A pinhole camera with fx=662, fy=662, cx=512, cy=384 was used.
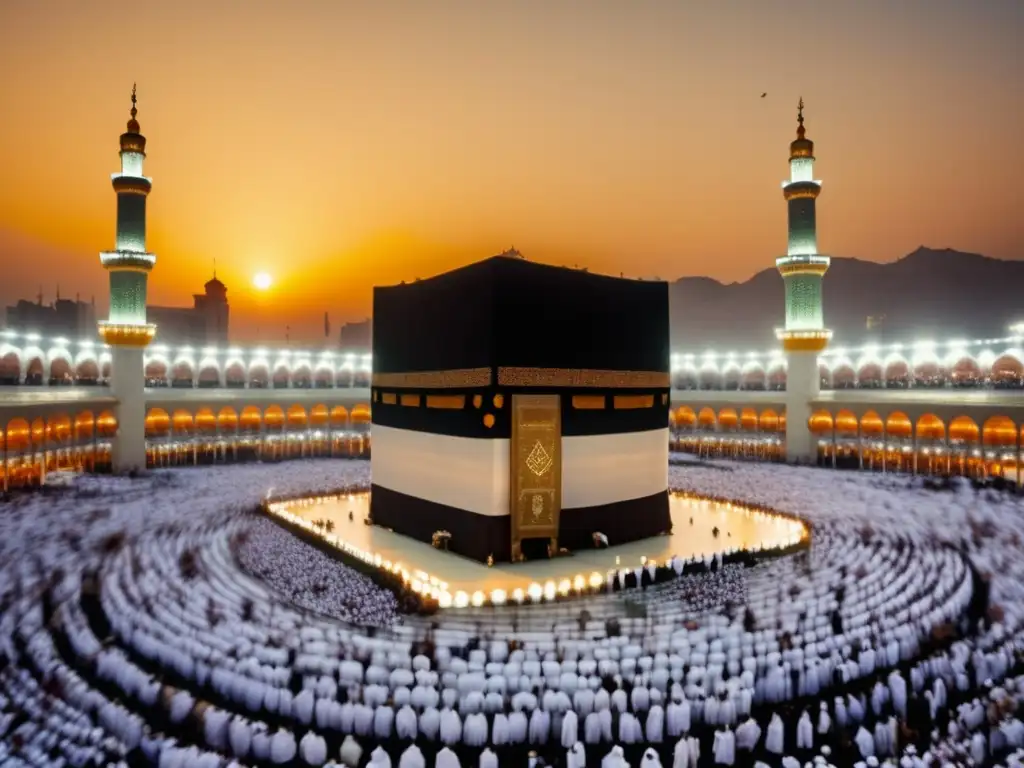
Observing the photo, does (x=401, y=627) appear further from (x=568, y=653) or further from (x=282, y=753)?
(x=282, y=753)

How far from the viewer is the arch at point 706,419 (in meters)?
26.6

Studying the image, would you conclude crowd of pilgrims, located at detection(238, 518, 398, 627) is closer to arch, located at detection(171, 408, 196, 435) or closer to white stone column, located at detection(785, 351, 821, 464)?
arch, located at detection(171, 408, 196, 435)

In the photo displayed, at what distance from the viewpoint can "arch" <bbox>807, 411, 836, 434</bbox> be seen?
2250cm

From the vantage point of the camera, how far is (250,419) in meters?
24.9

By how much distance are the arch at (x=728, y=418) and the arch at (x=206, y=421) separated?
19.1m

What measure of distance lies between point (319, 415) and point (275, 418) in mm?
1722

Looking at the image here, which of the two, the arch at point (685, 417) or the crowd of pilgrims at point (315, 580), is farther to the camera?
the arch at point (685, 417)

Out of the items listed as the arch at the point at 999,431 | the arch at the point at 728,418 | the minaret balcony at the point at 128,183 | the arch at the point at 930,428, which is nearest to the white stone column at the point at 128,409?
the minaret balcony at the point at 128,183

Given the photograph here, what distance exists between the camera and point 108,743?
4.96 m

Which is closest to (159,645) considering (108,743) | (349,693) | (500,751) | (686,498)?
(108,743)

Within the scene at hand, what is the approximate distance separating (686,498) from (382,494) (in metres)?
7.15

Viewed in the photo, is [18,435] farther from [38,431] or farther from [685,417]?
[685,417]

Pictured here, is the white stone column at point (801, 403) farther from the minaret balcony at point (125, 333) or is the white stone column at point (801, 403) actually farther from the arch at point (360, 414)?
the minaret balcony at point (125, 333)

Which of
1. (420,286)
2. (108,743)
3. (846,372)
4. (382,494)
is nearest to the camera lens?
(108,743)
